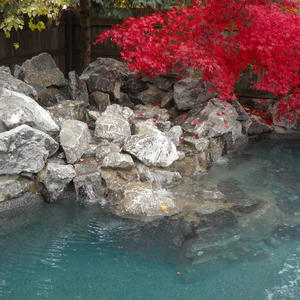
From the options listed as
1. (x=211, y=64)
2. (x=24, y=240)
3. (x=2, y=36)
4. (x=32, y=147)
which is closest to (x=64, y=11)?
(x=2, y=36)

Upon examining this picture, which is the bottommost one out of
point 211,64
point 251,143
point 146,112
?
point 251,143

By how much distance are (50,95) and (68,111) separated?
0.79 m

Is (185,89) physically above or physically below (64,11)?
below

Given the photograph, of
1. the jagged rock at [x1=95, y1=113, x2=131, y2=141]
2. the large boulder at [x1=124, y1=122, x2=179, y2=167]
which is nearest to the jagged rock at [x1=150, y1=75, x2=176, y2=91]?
the jagged rock at [x1=95, y1=113, x2=131, y2=141]

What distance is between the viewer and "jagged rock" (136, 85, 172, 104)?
31.2ft

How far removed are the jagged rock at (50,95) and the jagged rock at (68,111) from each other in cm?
40

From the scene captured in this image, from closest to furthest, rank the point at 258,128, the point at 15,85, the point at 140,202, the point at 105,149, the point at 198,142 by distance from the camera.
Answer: the point at 140,202
the point at 105,149
the point at 15,85
the point at 198,142
the point at 258,128

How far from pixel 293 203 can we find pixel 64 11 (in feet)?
27.5

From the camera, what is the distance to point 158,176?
7.10 m

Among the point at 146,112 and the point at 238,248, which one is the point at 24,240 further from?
the point at 146,112

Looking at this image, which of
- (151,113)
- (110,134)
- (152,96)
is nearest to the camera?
(110,134)

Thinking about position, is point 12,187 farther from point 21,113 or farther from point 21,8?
point 21,8

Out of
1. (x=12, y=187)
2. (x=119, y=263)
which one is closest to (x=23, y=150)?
(x=12, y=187)

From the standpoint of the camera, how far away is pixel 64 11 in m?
12.0
